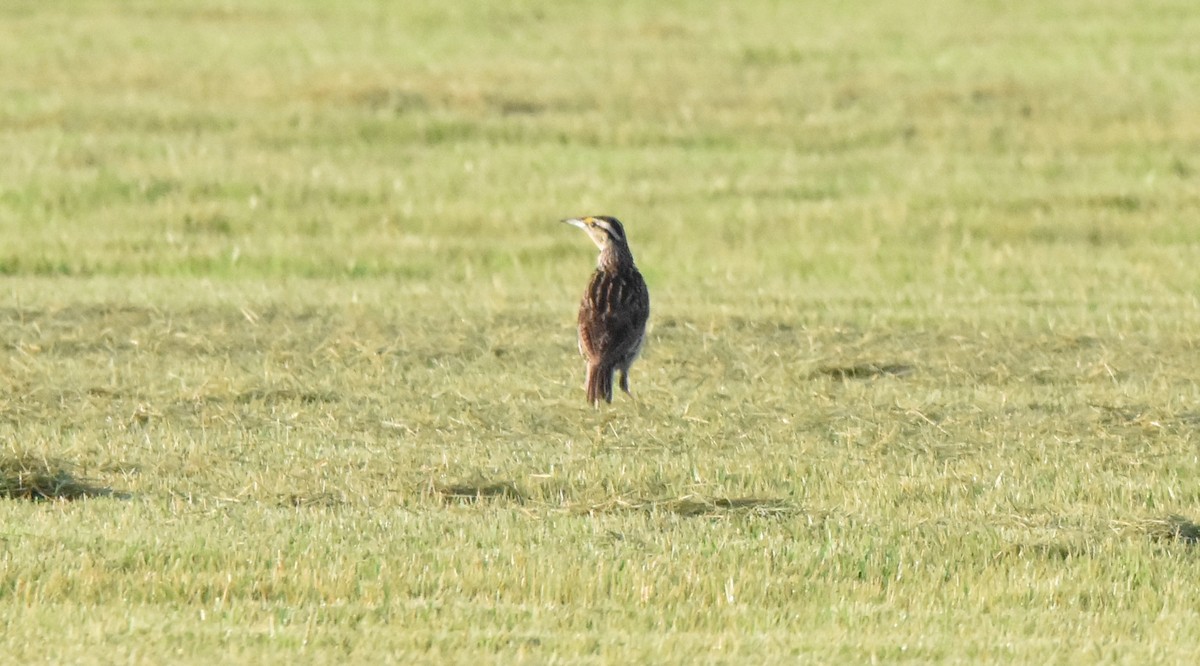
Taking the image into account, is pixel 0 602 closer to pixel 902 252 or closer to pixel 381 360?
pixel 381 360

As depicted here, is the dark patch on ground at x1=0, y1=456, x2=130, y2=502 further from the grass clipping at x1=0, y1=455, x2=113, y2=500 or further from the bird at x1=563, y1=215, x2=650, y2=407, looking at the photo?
the bird at x1=563, y1=215, x2=650, y2=407

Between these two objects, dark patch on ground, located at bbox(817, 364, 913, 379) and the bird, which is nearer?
the bird

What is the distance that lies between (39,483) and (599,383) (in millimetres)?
3717

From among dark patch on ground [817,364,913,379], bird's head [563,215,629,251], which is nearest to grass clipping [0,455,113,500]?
bird's head [563,215,629,251]

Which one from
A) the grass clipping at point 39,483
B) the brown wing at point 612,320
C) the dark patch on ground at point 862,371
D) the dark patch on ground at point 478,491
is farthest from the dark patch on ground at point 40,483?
the dark patch on ground at point 862,371

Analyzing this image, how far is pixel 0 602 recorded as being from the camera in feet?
27.3

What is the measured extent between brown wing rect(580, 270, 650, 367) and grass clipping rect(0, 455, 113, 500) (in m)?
3.46

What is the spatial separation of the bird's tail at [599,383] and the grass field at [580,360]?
0.13 meters

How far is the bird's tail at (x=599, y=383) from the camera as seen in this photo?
1310 cm

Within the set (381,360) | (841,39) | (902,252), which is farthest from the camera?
(841,39)

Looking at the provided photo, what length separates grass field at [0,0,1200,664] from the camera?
8.59m

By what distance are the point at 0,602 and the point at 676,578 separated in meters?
2.60

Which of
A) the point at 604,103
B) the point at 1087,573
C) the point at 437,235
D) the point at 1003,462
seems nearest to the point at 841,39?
the point at 604,103

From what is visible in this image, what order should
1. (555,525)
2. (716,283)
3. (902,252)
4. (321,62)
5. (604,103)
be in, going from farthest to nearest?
(321,62), (604,103), (902,252), (716,283), (555,525)
